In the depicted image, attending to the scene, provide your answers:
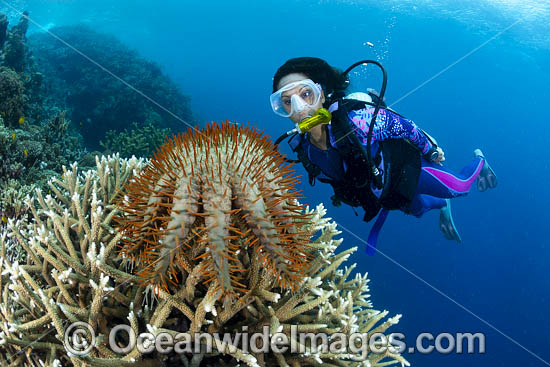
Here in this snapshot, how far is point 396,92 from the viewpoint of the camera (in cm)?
5428

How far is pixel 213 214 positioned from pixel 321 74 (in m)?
3.02

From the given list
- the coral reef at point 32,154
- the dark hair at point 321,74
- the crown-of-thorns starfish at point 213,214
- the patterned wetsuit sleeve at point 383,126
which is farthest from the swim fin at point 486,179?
the coral reef at point 32,154

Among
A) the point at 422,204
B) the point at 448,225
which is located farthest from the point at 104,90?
the point at 448,225

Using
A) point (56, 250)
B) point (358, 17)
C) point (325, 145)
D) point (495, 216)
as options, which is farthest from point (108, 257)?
point (358, 17)

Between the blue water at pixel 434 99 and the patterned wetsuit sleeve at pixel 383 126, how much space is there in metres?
2.50

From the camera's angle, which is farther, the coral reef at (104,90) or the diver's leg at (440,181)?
the coral reef at (104,90)

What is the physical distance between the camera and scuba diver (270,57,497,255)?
11.9ft

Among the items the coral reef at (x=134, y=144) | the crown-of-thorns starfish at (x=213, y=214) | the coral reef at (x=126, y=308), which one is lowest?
the coral reef at (x=126, y=308)

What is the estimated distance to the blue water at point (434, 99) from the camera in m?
20.0

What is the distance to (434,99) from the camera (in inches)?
1795

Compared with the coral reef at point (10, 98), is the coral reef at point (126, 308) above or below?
below

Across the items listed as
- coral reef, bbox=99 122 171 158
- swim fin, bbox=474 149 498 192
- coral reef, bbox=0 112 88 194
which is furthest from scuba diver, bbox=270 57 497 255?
coral reef, bbox=99 122 171 158

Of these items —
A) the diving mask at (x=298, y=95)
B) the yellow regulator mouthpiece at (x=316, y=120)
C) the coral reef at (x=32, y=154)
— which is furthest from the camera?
the coral reef at (x=32, y=154)

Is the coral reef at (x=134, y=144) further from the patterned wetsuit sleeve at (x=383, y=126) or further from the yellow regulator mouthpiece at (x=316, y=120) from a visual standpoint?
the patterned wetsuit sleeve at (x=383, y=126)
